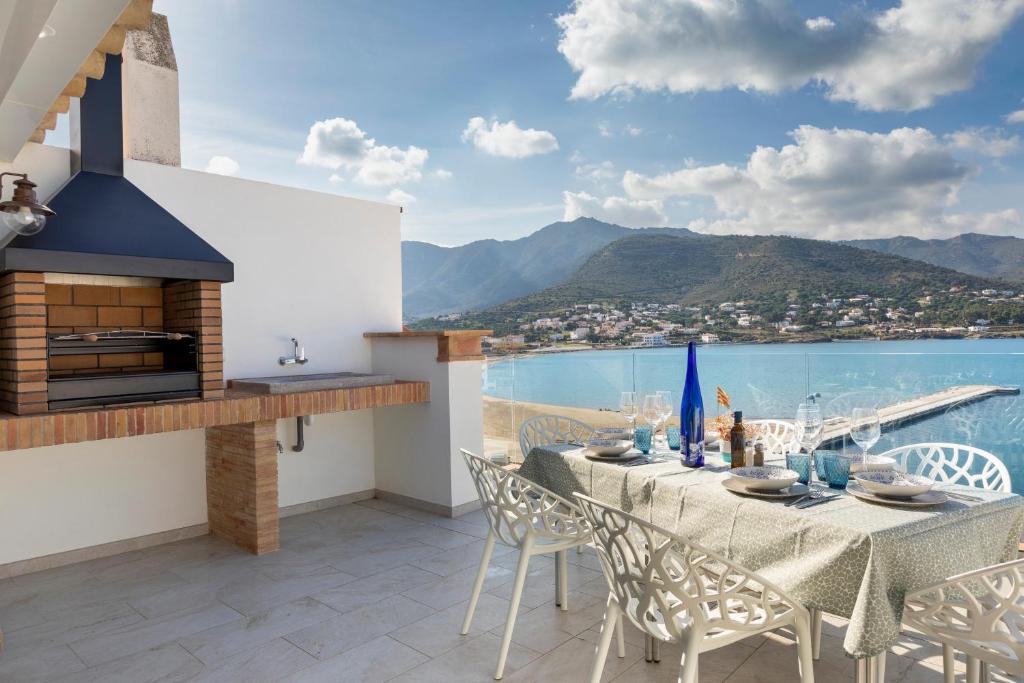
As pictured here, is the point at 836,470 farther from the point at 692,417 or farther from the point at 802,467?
the point at 692,417

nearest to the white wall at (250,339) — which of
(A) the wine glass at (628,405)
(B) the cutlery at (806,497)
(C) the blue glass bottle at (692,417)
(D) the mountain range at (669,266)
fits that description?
(A) the wine glass at (628,405)

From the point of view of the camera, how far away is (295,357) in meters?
4.59

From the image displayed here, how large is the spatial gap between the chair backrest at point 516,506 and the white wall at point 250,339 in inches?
101

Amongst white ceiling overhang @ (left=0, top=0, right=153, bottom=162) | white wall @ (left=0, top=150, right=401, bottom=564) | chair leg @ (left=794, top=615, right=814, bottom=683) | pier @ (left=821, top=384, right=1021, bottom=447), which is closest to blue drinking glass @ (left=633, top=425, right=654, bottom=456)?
chair leg @ (left=794, top=615, right=814, bottom=683)

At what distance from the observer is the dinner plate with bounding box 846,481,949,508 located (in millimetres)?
1729

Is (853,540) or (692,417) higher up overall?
(692,417)

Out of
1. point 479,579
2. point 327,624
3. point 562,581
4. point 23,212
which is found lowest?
point 327,624

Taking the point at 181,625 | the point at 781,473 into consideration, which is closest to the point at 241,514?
the point at 181,625

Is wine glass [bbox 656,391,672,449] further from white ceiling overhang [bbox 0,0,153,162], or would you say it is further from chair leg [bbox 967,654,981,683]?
white ceiling overhang [bbox 0,0,153,162]

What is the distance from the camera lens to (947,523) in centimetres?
164

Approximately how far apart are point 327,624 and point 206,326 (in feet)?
6.30

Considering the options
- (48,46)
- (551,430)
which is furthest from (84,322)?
(551,430)

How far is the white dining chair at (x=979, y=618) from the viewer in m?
1.41

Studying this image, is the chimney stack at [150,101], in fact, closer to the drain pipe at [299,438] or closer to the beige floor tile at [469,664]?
the drain pipe at [299,438]
